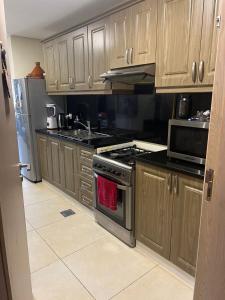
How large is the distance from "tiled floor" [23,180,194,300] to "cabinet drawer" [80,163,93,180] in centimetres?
53

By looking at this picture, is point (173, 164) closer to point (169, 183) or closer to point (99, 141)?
point (169, 183)

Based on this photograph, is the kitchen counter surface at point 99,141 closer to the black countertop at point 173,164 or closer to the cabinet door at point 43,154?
the cabinet door at point 43,154

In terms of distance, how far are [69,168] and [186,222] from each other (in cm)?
178

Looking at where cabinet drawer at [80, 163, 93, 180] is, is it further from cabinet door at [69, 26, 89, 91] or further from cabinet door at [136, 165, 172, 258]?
cabinet door at [69, 26, 89, 91]

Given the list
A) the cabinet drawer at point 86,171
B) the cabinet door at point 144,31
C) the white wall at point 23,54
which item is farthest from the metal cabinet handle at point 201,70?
the white wall at point 23,54

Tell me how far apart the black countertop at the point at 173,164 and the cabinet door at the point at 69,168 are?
1151 millimetres

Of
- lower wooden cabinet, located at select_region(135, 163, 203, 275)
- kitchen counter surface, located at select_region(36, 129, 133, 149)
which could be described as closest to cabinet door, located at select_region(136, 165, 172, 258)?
lower wooden cabinet, located at select_region(135, 163, 203, 275)

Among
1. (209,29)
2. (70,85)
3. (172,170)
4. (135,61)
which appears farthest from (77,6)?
(172,170)

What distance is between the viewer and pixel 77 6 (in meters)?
2.62

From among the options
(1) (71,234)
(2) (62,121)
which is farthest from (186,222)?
(2) (62,121)

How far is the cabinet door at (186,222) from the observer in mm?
1595

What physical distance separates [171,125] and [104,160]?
767 mm

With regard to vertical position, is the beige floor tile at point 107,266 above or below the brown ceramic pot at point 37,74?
below

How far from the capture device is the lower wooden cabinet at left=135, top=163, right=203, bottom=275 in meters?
1.63
